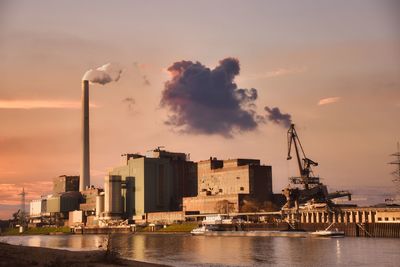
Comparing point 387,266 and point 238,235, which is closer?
point 387,266

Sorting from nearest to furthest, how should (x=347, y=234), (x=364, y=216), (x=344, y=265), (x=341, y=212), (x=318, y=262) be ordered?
(x=344, y=265) → (x=318, y=262) → (x=347, y=234) → (x=364, y=216) → (x=341, y=212)

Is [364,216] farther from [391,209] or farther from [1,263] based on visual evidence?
[1,263]

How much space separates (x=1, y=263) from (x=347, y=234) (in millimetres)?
123619

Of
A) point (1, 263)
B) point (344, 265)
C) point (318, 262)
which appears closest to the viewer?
point (1, 263)

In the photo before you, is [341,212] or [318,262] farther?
[341,212]

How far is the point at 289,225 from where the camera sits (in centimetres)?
19412

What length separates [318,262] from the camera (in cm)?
7950

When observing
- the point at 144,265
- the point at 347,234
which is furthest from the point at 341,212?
the point at 144,265

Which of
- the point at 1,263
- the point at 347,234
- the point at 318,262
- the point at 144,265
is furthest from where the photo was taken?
the point at 347,234

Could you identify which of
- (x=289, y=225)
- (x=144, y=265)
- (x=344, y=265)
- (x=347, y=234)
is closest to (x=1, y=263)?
(x=144, y=265)

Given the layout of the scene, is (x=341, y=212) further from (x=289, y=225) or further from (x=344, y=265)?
(x=344, y=265)

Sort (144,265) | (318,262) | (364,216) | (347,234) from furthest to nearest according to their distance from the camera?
(364,216)
(347,234)
(318,262)
(144,265)

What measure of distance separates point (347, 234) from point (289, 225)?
34.3m

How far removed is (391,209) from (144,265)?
117360 millimetres
